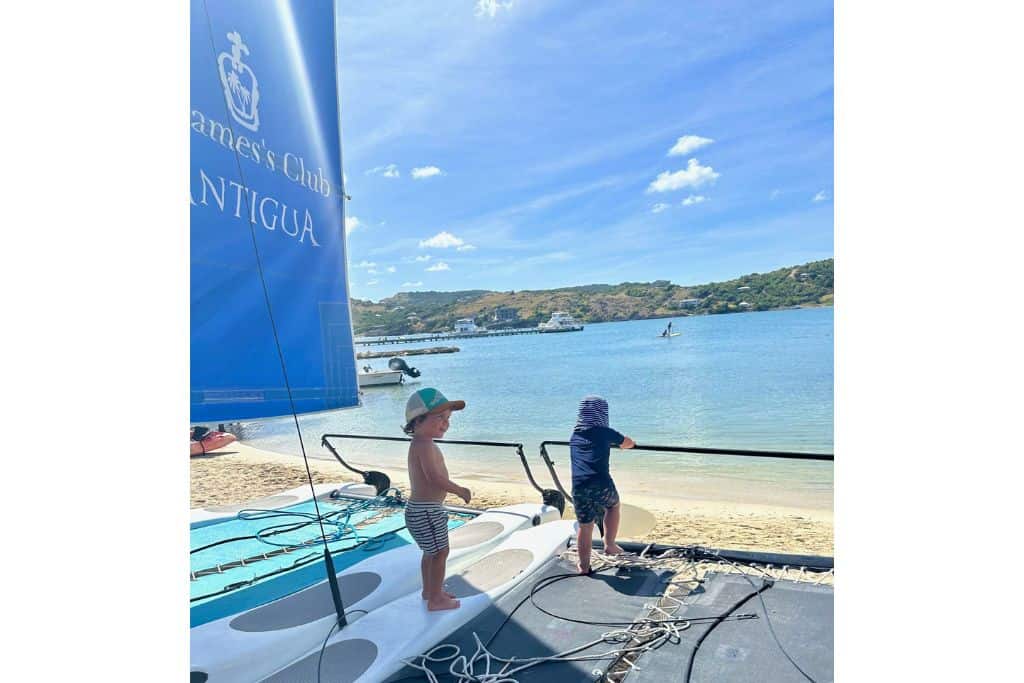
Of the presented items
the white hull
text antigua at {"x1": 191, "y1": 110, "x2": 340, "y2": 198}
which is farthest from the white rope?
the white hull

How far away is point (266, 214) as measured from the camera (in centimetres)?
302

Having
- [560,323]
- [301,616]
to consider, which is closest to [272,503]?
[301,616]

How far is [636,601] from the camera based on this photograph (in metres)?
3.04

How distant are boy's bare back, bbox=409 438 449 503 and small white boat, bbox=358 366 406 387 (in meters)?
43.5

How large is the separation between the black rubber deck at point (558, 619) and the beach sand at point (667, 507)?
2.87 ft

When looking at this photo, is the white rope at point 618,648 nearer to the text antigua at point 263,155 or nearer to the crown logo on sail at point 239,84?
the text antigua at point 263,155

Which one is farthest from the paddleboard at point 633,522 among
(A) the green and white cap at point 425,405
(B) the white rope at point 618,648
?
(A) the green and white cap at point 425,405

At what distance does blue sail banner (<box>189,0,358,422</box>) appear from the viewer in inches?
102

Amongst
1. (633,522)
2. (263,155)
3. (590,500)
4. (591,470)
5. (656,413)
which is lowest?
(656,413)

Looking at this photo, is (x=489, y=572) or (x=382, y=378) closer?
(x=489, y=572)

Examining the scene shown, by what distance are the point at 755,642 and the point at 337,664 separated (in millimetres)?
1779

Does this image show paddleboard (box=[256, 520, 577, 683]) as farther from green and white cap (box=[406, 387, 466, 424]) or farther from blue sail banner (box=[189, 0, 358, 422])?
blue sail banner (box=[189, 0, 358, 422])

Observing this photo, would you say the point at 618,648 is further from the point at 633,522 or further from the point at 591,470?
the point at 633,522

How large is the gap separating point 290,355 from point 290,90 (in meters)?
1.45
